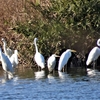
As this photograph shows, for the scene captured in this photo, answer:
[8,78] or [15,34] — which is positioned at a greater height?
[15,34]

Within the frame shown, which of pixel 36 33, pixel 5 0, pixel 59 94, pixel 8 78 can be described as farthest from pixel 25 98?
pixel 5 0

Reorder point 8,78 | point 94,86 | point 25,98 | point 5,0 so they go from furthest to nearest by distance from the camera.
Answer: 1. point 5,0
2. point 8,78
3. point 94,86
4. point 25,98

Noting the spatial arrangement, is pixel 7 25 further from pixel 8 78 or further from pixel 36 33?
pixel 8 78

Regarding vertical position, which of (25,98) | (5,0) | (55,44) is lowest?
(25,98)

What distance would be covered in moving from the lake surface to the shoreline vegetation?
1.77 metres

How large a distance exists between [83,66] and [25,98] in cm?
786

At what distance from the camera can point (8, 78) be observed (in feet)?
62.1

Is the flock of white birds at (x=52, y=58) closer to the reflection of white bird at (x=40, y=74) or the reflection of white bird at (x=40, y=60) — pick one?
the reflection of white bird at (x=40, y=60)

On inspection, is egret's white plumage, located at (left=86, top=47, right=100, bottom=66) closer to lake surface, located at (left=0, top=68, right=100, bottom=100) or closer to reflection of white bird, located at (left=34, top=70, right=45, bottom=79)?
lake surface, located at (left=0, top=68, right=100, bottom=100)

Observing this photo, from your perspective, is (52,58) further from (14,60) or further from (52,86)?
(52,86)

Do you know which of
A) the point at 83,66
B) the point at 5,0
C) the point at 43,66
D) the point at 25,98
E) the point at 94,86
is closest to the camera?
the point at 25,98

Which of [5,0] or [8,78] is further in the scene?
[5,0]

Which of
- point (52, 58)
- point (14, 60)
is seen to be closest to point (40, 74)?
point (52, 58)

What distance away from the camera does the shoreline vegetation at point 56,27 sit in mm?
21828
